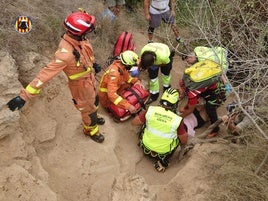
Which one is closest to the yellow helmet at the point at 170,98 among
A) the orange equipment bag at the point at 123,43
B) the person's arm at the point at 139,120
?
the person's arm at the point at 139,120

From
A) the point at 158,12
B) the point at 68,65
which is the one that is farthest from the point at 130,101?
the point at 158,12

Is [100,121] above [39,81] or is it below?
below

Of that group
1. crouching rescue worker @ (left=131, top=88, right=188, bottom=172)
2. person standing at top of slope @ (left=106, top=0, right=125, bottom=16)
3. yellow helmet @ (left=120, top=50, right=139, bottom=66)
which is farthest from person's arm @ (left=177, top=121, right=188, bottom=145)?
person standing at top of slope @ (left=106, top=0, right=125, bottom=16)

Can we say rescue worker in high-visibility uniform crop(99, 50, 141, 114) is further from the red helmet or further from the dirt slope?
the red helmet

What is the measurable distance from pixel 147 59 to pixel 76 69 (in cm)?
152

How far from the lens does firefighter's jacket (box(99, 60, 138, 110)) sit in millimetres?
5934

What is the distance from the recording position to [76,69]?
4.84 m

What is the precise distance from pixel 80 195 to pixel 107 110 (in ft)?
6.61

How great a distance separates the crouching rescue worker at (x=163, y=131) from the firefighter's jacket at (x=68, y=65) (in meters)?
1.00

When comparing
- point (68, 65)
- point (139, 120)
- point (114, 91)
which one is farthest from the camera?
point (114, 91)

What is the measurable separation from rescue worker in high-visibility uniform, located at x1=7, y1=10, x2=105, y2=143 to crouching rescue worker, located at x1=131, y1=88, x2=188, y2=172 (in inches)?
30.2

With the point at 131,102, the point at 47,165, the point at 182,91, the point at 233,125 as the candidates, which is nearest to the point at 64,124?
the point at 47,165

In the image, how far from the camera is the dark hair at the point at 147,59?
603 centimetres

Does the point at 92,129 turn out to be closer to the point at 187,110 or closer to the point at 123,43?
the point at 187,110
